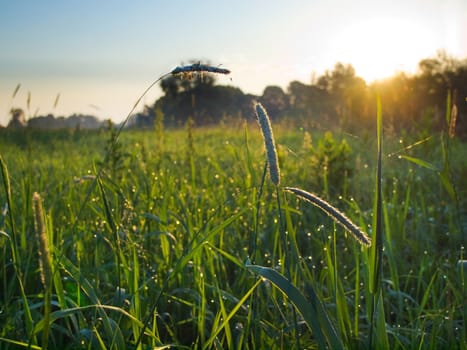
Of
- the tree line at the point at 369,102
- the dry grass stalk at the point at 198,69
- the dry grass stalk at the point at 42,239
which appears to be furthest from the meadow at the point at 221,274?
the tree line at the point at 369,102

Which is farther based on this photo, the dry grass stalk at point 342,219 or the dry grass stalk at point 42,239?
the dry grass stalk at point 342,219

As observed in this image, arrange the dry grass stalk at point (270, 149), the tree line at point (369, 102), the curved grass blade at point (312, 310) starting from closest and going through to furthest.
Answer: the dry grass stalk at point (270, 149), the curved grass blade at point (312, 310), the tree line at point (369, 102)

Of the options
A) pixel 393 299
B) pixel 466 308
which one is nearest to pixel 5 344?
pixel 466 308

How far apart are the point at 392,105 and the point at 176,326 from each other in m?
10.2

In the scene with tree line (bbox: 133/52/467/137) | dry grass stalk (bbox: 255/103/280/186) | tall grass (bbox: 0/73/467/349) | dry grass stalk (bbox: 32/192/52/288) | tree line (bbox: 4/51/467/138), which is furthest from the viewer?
tree line (bbox: 133/52/467/137)

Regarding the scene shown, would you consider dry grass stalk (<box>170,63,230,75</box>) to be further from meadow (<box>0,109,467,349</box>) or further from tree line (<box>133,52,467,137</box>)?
tree line (<box>133,52,467,137</box>)

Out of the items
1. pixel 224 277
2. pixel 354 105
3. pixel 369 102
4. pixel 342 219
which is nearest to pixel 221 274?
pixel 224 277

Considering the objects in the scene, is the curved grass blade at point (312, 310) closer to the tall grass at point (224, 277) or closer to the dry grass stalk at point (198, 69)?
the tall grass at point (224, 277)

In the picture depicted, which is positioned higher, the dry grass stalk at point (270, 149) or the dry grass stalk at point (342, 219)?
the dry grass stalk at point (270, 149)

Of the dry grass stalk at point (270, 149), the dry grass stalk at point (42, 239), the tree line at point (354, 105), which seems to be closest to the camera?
the dry grass stalk at point (42, 239)

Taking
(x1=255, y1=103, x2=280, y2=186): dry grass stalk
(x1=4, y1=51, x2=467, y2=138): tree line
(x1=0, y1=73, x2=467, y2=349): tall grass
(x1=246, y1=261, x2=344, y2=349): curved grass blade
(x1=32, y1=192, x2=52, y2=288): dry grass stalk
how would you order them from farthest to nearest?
1. (x1=4, y1=51, x2=467, y2=138): tree line
2. (x1=0, y1=73, x2=467, y2=349): tall grass
3. (x1=246, y1=261, x2=344, y2=349): curved grass blade
4. (x1=255, y1=103, x2=280, y2=186): dry grass stalk
5. (x1=32, y1=192, x2=52, y2=288): dry grass stalk

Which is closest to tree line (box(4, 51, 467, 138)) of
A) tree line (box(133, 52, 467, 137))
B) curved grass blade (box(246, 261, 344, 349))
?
tree line (box(133, 52, 467, 137))

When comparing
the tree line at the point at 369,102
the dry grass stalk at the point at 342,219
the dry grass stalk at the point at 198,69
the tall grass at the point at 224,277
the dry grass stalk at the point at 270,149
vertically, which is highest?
the tree line at the point at 369,102

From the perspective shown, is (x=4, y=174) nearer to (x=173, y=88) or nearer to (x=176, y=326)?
(x=176, y=326)
